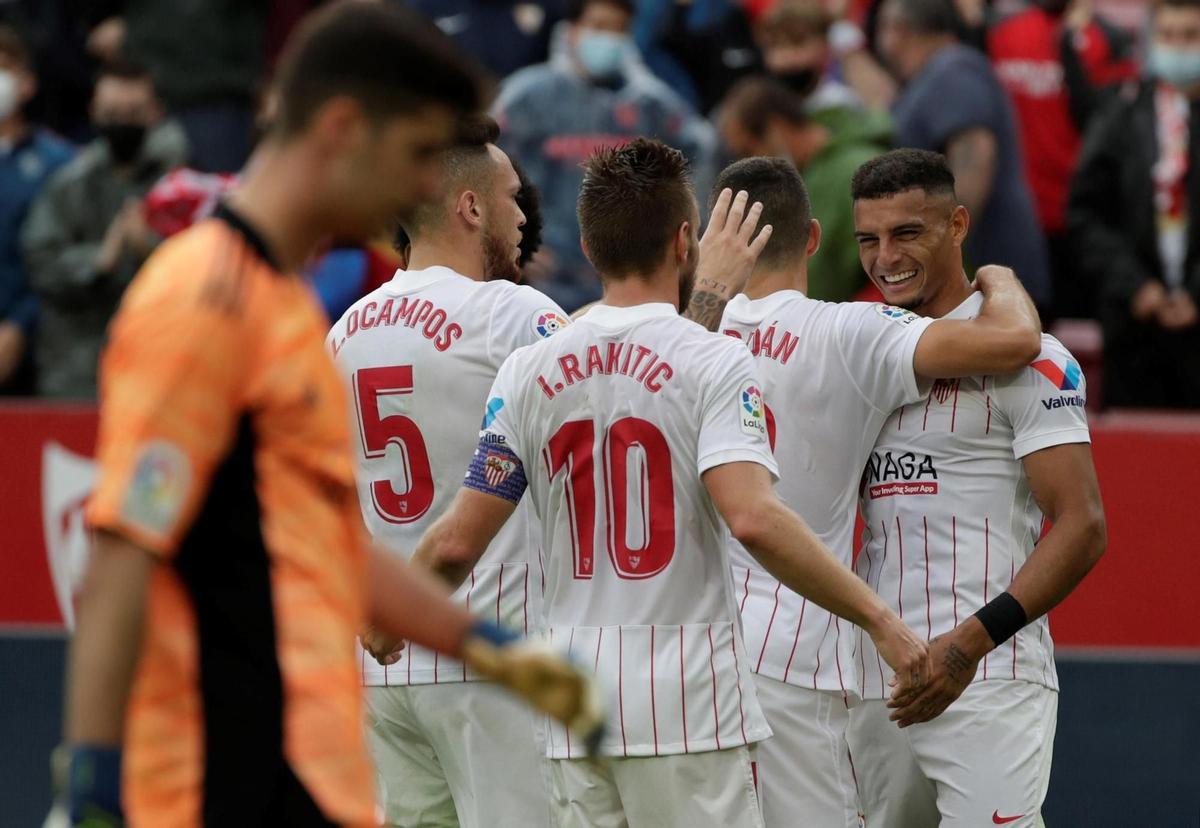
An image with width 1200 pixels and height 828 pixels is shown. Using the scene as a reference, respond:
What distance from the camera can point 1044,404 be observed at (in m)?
4.55

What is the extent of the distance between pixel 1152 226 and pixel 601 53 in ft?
9.29

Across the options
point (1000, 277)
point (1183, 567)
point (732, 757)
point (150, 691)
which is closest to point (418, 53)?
point (150, 691)

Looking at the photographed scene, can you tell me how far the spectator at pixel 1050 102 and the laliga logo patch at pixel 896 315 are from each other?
16.7 ft

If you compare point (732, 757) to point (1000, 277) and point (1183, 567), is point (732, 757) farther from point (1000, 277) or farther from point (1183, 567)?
point (1183, 567)

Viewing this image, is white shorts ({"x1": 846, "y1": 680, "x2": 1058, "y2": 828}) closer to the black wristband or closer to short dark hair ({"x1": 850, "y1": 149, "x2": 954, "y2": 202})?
the black wristband

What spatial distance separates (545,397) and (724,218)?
84cm

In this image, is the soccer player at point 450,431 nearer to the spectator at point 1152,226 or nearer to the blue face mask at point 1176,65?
the spectator at point 1152,226

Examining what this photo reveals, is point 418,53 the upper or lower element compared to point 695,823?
upper

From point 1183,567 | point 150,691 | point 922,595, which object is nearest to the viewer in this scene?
point 150,691

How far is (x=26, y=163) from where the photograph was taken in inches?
359

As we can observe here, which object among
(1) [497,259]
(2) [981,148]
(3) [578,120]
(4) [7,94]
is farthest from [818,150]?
(4) [7,94]

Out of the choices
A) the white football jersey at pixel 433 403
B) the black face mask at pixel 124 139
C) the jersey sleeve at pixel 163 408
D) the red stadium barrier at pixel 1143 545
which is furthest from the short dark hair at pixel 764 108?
the jersey sleeve at pixel 163 408

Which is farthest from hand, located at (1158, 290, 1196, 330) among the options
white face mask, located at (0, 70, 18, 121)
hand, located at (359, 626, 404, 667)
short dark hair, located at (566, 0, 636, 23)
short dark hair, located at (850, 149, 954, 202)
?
white face mask, located at (0, 70, 18, 121)

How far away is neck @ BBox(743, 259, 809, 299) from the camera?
488cm
